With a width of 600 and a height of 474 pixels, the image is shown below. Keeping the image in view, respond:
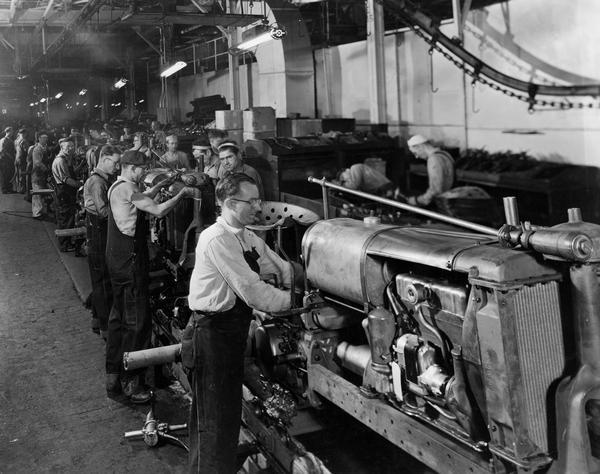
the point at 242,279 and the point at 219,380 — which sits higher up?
the point at 242,279

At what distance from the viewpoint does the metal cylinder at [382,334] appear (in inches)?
114

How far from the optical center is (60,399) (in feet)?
15.1

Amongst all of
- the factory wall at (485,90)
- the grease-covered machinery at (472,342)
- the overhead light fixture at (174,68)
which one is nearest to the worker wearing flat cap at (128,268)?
the grease-covered machinery at (472,342)

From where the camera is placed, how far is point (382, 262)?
3037 mm

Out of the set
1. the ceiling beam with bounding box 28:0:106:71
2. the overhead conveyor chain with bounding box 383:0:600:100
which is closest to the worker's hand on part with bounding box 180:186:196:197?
the overhead conveyor chain with bounding box 383:0:600:100

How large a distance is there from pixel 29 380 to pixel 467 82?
704 centimetres

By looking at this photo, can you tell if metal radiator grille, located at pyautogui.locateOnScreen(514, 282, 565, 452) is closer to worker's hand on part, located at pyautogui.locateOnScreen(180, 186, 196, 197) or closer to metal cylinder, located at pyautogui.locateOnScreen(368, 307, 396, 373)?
metal cylinder, located at pyautogui.locateOnScreen(368, 307, 396, 373)

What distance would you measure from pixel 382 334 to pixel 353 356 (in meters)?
0.50

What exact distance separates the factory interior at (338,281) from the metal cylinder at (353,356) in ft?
0.05

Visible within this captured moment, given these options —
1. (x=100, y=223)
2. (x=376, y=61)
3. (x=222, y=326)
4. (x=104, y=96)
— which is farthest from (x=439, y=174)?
(x=104, y=96)

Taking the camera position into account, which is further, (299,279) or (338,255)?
(299,279)

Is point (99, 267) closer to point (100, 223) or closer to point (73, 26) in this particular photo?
point (100, 223)

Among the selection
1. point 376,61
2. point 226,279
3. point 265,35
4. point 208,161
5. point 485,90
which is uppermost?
point 265,35

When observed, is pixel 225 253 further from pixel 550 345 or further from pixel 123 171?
pixel 123 171
